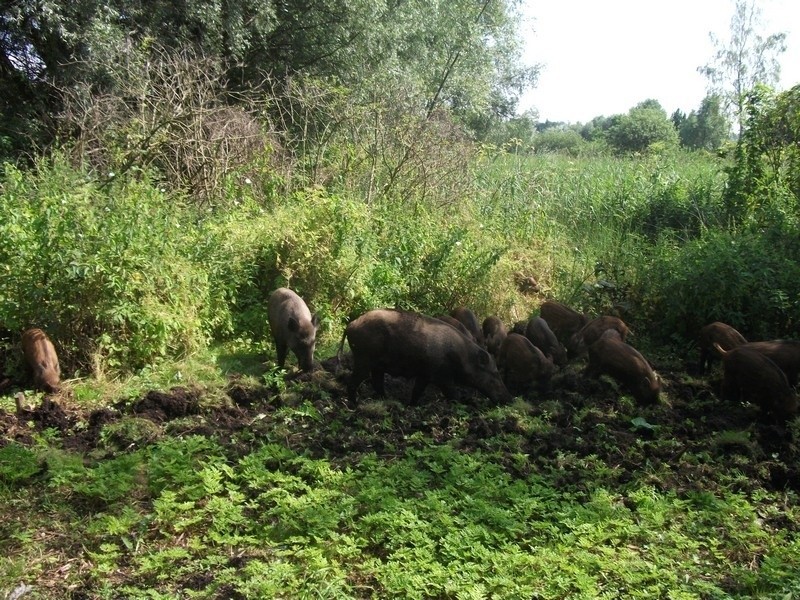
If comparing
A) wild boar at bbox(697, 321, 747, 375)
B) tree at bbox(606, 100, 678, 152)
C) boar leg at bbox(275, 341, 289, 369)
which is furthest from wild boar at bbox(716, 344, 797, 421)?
tree at bbox(606, 100, 678, 152)

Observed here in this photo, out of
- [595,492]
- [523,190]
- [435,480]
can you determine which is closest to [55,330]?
[435,480]

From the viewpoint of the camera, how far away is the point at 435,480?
18.9 ft

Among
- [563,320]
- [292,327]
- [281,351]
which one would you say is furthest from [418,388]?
[563,320]

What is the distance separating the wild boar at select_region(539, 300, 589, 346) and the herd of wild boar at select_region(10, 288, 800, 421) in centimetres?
116

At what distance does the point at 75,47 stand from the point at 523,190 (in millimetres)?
8380

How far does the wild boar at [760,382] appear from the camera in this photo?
286 inches

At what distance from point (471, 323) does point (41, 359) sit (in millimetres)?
4907

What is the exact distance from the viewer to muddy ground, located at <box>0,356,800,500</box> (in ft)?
20.3

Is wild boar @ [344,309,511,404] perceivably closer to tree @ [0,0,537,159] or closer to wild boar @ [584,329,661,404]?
wild boar @ [584,329,661,404]

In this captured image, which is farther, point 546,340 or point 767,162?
point 767,162

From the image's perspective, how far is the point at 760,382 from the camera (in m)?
7.38

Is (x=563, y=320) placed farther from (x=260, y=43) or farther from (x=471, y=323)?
(x=260, y=43)

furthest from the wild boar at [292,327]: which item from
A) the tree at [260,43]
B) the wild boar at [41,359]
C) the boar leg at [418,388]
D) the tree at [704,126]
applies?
the tree at [704,126]

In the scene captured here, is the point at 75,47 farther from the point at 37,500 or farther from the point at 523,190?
the point at 37,500
